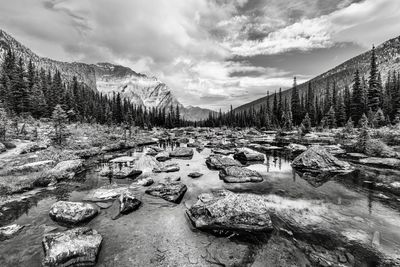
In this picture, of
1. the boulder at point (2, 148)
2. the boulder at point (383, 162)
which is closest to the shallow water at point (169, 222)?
the boulder at point (383, 162)

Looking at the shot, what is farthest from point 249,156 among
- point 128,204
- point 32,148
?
point 32,148

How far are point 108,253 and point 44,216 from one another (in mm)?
5276

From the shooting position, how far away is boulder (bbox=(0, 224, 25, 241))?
24.7ft

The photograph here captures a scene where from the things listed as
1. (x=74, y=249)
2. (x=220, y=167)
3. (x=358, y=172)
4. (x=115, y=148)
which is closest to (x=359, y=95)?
(x=358, y=172)

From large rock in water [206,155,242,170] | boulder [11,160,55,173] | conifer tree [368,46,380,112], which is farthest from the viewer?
conifer tree [368,46,380,112]

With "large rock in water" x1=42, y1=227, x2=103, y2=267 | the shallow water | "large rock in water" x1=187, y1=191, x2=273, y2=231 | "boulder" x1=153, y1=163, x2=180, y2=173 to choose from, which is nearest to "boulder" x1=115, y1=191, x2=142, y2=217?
the shallow water

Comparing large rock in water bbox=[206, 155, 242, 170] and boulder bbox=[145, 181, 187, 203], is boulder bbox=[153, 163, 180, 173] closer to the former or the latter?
large rock in water bbox=[206, 155, 242, 170]

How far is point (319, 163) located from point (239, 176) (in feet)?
29.4

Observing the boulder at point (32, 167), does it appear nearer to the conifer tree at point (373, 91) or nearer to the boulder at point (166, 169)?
the boulder at point (166, 169)

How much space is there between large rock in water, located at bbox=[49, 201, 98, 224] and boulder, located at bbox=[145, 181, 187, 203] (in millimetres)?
3718

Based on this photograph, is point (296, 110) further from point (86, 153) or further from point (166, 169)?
point (86, 153)

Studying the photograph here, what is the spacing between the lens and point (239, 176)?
1521 cm

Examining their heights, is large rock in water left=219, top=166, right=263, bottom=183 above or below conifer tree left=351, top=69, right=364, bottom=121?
below

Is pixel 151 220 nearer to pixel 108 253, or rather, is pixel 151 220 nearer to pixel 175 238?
pixel 175 238
